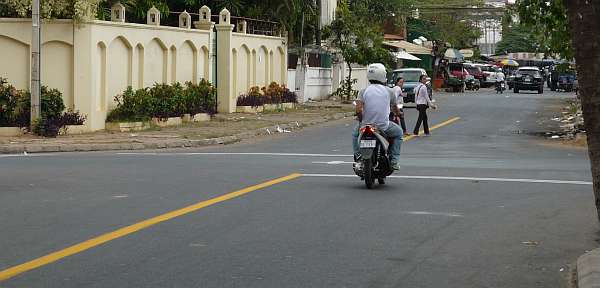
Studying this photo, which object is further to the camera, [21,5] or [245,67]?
[245,67]

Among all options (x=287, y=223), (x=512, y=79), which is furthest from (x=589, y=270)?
(x=512, y=79)

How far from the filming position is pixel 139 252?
9.02 meters

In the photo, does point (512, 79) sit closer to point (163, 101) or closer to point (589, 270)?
point (163, 101)

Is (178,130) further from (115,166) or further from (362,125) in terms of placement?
(362,125)

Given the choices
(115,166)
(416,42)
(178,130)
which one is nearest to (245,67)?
(178,130)

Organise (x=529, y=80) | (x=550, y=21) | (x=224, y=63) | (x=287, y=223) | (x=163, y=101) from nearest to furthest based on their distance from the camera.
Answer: (x=287, y=223) < (x=550, y=21) < (x=163, y=101) < (x=224, y=63) < (x=529, y=80)

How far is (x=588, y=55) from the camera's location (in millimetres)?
7734

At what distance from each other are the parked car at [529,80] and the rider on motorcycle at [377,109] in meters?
55.1

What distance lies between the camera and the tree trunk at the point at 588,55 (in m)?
7.70

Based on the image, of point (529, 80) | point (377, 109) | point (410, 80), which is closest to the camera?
point (377, 109)

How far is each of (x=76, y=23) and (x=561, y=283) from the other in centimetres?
1895

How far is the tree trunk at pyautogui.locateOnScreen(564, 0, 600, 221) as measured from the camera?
7.70m

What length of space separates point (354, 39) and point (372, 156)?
1292 inches

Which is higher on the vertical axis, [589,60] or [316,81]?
[316,81]
